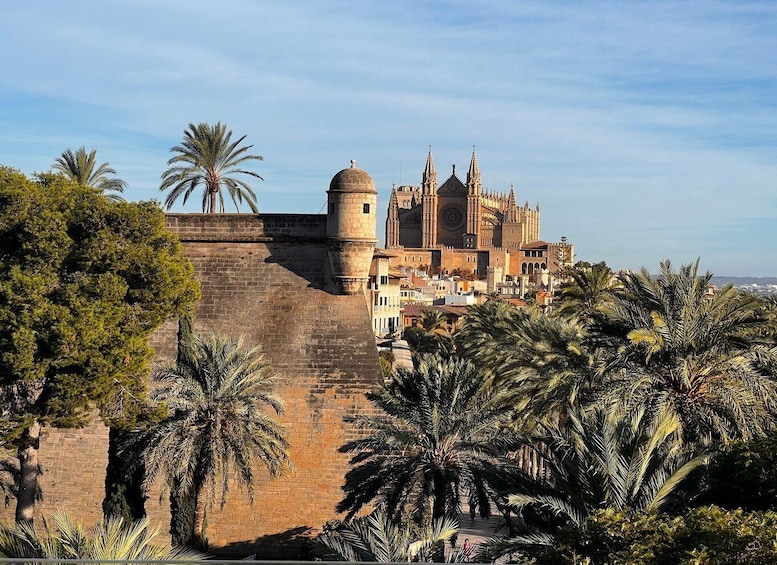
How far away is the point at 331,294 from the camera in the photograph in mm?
21641

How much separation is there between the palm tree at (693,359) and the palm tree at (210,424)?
7.08 metres

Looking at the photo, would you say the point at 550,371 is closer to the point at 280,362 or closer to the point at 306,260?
the point at 280,362

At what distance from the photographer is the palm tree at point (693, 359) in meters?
14.7

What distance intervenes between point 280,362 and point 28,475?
609cm

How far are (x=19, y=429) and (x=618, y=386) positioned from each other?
11008 mm

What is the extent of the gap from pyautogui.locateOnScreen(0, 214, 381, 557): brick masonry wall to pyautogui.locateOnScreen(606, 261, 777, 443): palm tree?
23.7 feet

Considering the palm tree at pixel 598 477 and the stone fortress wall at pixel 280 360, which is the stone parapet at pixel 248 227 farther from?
the palm tree at pixel 598 477

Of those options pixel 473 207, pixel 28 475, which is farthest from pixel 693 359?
pixel 473 207

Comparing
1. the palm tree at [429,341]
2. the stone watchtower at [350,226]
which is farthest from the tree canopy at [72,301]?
the palm tree at [429,341]

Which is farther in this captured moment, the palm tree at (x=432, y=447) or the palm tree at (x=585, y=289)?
the palm tree at (x=585, y=289)

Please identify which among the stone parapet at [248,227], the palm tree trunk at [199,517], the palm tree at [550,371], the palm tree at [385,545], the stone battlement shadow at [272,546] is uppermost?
the stone parapet at [248,227]

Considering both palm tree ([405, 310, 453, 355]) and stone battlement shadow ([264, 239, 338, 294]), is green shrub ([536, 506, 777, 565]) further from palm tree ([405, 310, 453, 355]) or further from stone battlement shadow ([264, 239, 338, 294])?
palm tree ([405, 310, 453, 355])

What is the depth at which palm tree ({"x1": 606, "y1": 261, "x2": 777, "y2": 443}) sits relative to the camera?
48.2 feet

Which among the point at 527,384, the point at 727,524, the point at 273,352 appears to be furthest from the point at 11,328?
the point at 727,524
